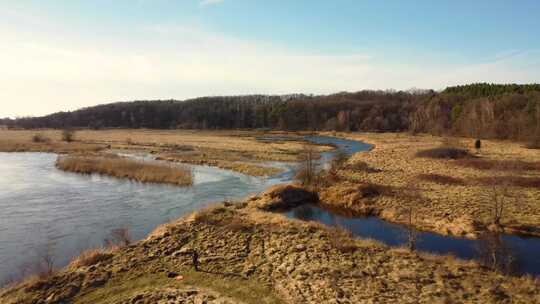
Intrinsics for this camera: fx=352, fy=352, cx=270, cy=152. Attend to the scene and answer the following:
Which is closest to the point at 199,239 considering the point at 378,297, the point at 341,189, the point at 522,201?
the point at 378,297

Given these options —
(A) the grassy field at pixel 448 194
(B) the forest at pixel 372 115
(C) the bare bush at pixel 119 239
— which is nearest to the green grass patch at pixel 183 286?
(C) the bare bush at pixel 119 239

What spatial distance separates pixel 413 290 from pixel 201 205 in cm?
2158

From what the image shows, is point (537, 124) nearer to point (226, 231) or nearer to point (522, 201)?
point (522, 201)

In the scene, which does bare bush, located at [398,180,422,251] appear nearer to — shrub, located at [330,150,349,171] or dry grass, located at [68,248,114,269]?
shrub, located at [330,150,349,171]

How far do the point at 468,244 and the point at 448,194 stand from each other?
434 inches

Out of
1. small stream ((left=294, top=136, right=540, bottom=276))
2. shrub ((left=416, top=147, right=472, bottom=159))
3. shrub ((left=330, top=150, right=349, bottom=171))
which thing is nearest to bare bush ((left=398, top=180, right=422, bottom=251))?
small stream ((left=294, top=136, right=540, bottom=276))

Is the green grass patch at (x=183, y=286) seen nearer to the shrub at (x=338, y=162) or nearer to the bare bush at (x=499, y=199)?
the bare bush at (x=499, y=199)

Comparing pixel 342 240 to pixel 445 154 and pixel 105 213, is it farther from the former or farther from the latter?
pixel 445 154

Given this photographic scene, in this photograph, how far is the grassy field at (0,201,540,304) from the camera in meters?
15.1

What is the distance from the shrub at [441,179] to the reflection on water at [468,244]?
14.1m

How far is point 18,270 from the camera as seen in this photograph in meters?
19.3

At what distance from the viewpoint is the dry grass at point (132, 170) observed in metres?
44.4

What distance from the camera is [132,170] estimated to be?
159 feet

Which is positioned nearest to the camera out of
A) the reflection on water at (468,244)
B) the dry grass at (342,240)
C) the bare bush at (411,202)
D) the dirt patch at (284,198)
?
the reflection on water at (468,244)
